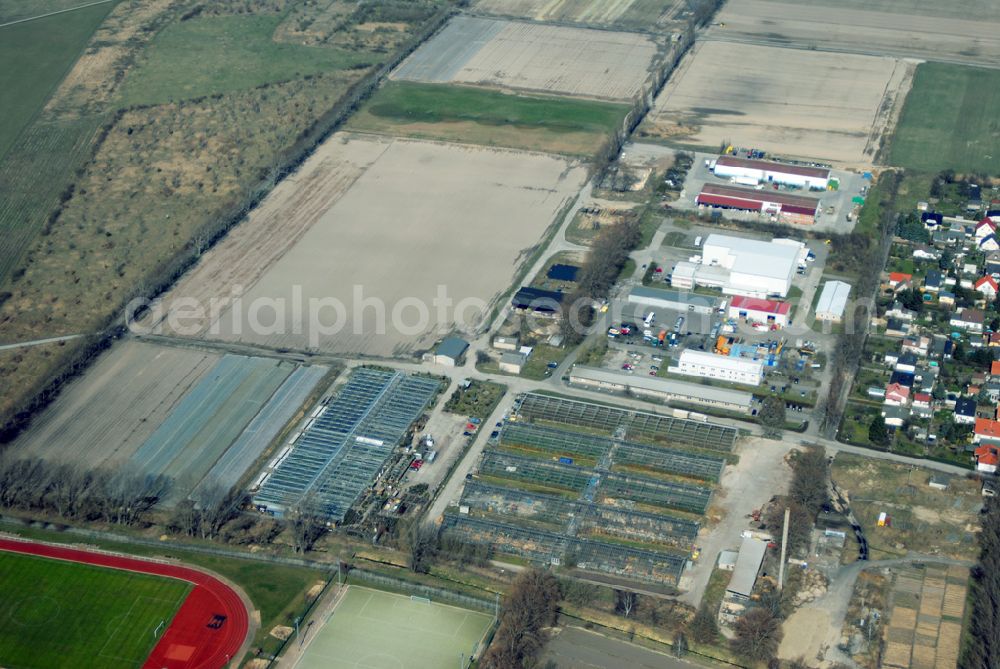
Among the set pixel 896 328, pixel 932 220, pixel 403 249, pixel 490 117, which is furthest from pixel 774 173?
pixel 403 249

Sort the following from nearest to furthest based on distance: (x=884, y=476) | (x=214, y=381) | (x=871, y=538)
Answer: (x=871, y=538) < (x=884, y=476) < (x=214, y=381)

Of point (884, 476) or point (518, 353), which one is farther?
point (518, 353)

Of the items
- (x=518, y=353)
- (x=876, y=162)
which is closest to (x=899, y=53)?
(x=876, y=162)

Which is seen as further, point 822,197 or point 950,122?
point 950,122

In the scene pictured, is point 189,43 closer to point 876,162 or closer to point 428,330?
point 428,330

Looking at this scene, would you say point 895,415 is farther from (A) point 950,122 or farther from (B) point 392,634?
(A) point 950,122
